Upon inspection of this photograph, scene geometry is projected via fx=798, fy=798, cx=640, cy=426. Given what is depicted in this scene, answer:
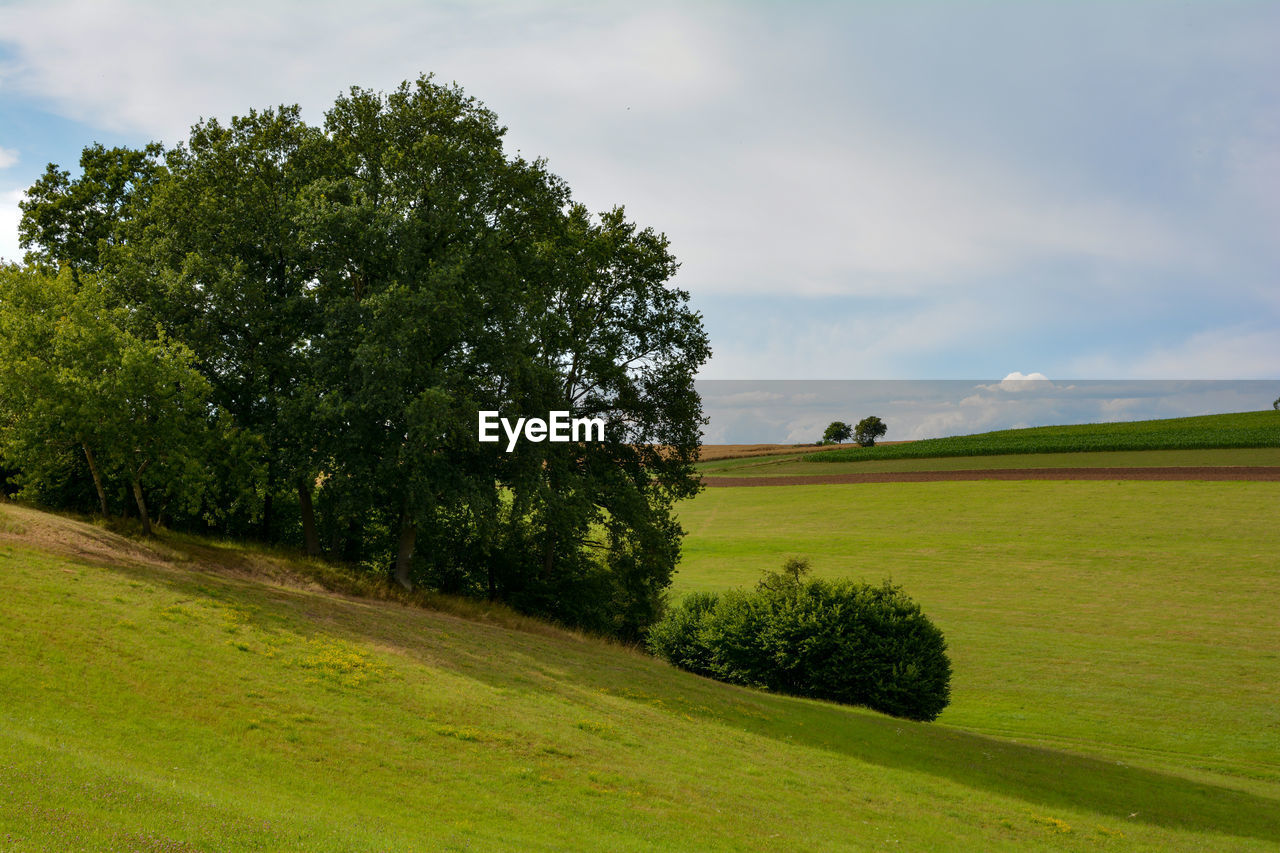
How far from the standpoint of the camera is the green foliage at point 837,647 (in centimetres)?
3622

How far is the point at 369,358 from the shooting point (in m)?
33.5

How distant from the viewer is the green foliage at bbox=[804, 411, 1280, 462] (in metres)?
99.4

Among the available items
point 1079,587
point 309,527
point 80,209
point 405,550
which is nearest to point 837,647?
point 405,550

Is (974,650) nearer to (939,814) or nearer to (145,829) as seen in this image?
(939,814)

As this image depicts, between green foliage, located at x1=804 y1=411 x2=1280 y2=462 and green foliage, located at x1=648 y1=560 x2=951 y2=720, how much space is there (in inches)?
3246

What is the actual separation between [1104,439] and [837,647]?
93.5 meters

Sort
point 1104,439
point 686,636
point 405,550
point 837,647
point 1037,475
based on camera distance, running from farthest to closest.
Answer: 1. point 1104,439
2. point 1037,475
3. point 686,636
4. point 405,550
5. point 837,647

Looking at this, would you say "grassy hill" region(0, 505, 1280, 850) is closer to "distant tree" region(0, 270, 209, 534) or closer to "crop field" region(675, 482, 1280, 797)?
"distant tree" region(0, 270, 209, 534)

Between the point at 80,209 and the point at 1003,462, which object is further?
the point at 1003,462

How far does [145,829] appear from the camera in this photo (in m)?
10.5

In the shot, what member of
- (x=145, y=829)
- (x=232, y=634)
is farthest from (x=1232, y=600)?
(x=145, y=829)

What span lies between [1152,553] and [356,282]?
62.1 meters

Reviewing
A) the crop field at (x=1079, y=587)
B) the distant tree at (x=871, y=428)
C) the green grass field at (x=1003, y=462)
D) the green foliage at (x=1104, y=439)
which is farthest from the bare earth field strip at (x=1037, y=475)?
the distant tree at (x=871, y=428)

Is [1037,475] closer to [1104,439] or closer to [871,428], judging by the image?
[1104,439]
